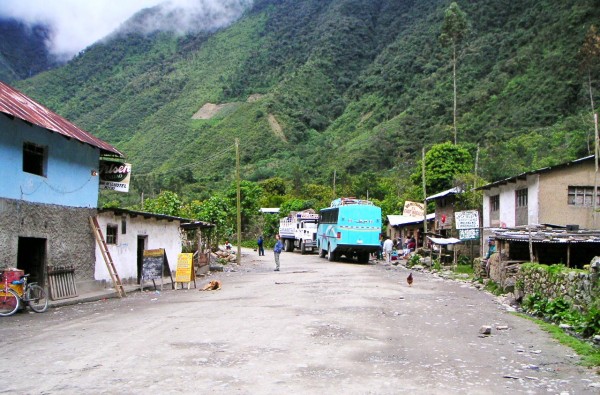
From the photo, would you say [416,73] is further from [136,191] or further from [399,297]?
[399,297]

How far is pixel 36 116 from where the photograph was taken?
1667 centimetres

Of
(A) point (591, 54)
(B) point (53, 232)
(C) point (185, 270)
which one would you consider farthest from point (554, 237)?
(A) point (591, 54)

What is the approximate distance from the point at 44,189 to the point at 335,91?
93.4 meters

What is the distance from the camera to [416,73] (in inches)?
3529

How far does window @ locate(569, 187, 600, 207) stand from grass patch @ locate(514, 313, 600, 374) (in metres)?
16.3

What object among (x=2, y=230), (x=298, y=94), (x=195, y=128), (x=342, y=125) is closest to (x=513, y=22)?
(x=342, y=125)

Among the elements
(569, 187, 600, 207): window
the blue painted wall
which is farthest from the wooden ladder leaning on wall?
(569, 187, 600, 207): window

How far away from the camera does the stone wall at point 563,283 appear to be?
1153 centimetres

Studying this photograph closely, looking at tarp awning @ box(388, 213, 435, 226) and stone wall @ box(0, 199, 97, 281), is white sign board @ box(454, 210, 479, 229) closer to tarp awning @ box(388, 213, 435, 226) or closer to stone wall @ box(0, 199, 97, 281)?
tarp awning @ box(388, 213, 435, 226)

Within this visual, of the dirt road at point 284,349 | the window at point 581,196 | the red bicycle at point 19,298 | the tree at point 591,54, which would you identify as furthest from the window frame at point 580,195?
the tree at point 591,54

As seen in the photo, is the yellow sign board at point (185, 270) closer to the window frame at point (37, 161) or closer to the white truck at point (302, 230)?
the window frame at point (37, 161)

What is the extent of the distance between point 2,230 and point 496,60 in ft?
233

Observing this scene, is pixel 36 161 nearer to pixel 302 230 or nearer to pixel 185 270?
pixel 185 270

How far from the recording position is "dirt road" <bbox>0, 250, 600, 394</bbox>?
23.6 ft
